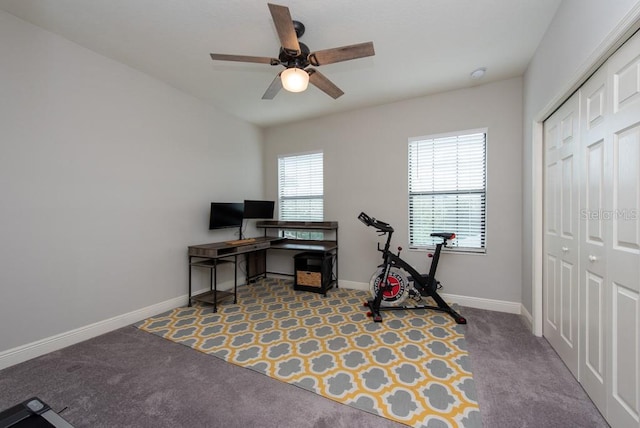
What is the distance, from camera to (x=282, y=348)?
246 centimetres

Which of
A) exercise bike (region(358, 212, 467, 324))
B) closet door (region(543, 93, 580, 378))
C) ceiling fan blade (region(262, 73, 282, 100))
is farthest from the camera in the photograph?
exercise bike (region(358, 212, 467, 324))

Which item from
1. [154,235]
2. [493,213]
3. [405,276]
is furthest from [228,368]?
[493,213]

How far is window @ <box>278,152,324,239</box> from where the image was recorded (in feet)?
15.3

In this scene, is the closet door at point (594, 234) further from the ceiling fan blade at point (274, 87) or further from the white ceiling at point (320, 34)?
the ceiling fan blade at point (274, 87)

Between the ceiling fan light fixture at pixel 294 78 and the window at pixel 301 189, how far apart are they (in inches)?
95.7

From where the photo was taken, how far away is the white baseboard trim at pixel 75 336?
2.17 m

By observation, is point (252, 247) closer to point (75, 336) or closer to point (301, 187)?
point (301, 187)

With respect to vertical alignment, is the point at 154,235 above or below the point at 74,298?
above

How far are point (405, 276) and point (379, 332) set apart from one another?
908 millimetres

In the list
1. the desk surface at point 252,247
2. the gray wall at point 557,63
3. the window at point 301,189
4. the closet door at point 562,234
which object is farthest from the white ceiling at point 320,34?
the desk surface at point 252,247

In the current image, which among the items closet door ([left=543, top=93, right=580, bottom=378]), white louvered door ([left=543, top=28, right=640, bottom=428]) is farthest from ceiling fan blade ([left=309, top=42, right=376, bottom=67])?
closet door ([left=543, top=93, right=580, bottom=378])

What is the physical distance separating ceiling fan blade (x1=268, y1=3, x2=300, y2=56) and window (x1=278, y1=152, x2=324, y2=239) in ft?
8.58

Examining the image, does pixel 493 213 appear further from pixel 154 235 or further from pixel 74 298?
pixel 74 298

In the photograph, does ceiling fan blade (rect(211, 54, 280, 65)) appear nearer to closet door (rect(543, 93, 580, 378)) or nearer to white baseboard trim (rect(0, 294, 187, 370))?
closet door (rect(543, 93, 580, 378))
